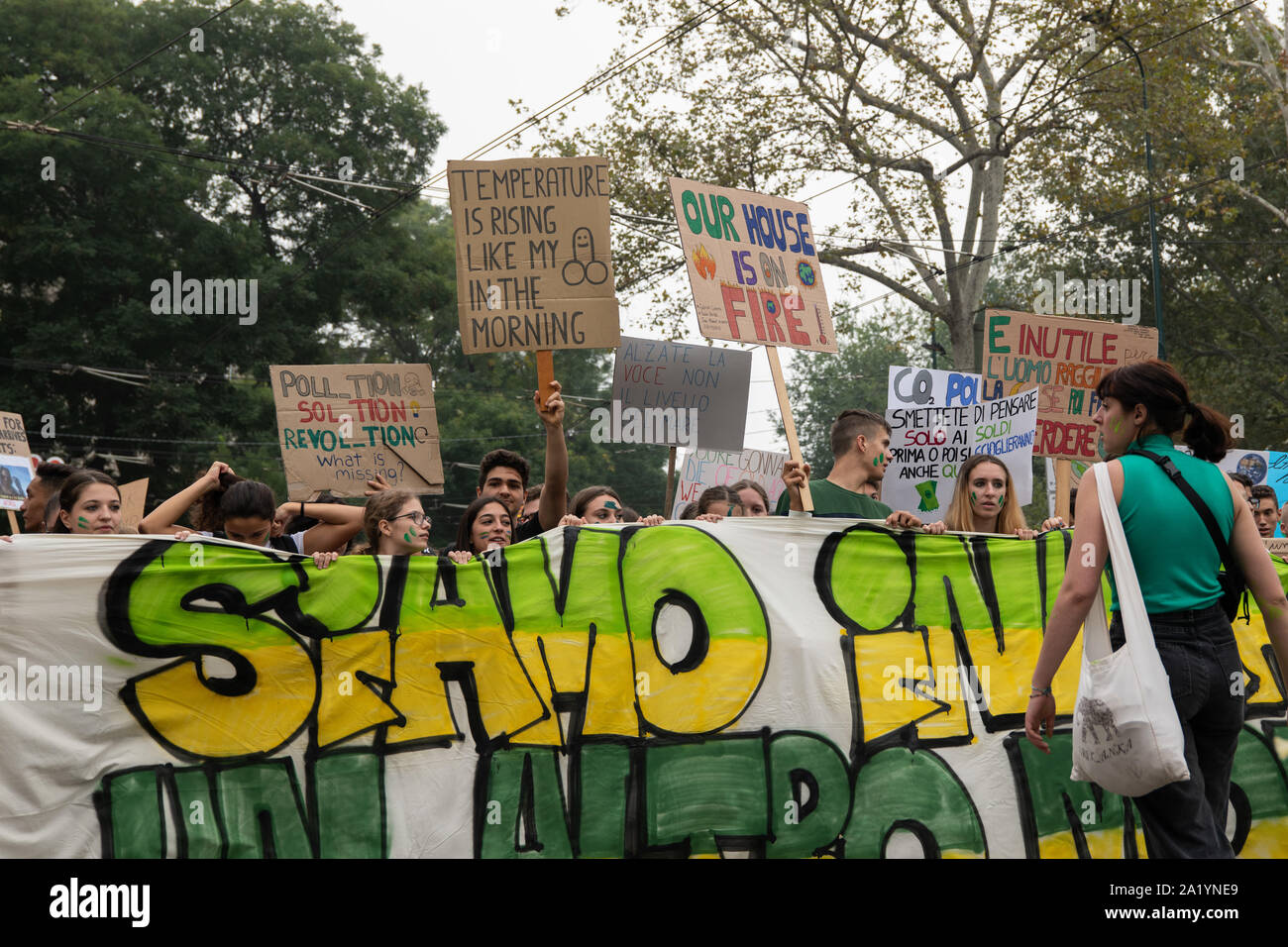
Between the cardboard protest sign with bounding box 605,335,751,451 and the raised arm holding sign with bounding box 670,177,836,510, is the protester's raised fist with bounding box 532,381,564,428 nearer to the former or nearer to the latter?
the raised arm holding sign with bounding box 670,177,836,510

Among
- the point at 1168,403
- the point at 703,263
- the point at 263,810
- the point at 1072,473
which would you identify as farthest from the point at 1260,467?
the point at 263,810

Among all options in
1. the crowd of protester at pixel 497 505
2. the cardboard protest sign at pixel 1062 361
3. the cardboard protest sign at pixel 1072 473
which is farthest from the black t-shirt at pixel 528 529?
the cardboard protest sign at pixel 1062 361

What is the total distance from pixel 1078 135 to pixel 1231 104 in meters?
3.44

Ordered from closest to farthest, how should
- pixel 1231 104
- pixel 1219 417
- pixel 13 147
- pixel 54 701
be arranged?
1. pixel 1219 417
2. pixel 54 701
3. pixel 1231 104
4. pixel 13 147

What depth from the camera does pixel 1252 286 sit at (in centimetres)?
2883

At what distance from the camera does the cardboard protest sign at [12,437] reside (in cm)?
933

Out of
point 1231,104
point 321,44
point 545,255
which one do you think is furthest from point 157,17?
point 545,255

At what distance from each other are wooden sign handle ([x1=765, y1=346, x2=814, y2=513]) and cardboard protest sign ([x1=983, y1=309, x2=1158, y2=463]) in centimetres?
246

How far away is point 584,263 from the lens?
637 cm

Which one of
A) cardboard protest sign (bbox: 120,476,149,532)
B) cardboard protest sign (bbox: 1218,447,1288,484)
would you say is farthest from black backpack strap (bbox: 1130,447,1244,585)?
cardboard protest sign (bbox: 1218,447,1288,484)

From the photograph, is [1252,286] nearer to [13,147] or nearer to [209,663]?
[13,147]

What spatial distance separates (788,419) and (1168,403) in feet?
7.20

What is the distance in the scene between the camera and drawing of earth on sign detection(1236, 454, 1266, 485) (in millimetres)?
11672

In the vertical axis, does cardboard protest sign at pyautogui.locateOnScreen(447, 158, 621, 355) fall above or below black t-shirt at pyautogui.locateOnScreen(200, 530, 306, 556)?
above
